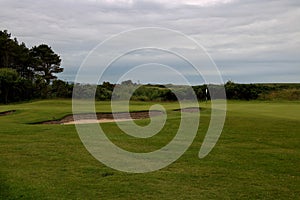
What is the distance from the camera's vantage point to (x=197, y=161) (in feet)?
29.9

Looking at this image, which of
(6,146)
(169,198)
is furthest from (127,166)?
(6,146)

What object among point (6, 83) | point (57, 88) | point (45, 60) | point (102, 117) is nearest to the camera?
point (102, 117)

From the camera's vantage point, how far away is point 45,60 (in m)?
56.8

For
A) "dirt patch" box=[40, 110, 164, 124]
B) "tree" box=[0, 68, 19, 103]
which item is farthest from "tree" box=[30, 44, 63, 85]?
"dirt patch" box=[40, 110, 164, 124]

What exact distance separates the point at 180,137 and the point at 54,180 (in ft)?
22.2

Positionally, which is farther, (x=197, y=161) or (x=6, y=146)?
(x=6, y=146)

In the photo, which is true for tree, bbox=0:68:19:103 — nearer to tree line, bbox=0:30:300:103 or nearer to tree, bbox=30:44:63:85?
tree line, bbox=0:30:300:103

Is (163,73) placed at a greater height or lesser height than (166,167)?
greater

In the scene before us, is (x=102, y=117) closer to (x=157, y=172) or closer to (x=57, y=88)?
(x=157, y=172)

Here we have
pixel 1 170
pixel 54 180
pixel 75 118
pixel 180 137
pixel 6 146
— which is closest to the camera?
pixel 54 180

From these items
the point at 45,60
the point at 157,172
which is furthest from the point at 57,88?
the point at 157,172

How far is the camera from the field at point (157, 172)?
6480 millimetres

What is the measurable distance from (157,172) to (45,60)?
5197 centimetres

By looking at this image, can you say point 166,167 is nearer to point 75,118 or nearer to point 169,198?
point 169,198
